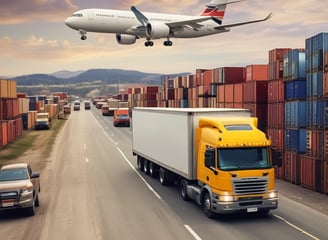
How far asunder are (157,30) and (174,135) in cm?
2183

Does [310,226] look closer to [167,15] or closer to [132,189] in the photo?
[132,189]

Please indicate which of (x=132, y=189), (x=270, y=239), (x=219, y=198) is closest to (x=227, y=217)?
(x=219, y=198)

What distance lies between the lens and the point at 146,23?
129ft

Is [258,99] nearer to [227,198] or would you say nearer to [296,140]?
[296,140]

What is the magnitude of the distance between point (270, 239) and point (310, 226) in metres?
2.42

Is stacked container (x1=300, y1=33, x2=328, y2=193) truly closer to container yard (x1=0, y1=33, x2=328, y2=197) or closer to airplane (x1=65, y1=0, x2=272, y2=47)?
container yard (x1=0, y1=33, x2=328, y2=197)

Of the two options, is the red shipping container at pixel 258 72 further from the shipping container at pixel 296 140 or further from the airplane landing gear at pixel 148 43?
the airplane landing gear at pixel 148 43

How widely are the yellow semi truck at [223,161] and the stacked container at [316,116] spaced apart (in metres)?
4.89

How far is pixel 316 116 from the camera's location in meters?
21.9

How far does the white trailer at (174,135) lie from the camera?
58.3ft

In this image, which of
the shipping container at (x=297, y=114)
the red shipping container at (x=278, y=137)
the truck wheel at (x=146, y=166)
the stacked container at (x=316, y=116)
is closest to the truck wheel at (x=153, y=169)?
the truck wheel at (x=146, y=166)

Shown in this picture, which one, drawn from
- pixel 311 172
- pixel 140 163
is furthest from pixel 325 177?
pixel 140 163

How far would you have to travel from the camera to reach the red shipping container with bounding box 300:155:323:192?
21281 millimetres

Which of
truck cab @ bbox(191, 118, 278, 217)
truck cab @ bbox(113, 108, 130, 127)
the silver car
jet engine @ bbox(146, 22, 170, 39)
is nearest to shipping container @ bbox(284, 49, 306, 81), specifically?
truck cab @ bbox(191, 118, 278, 217)
